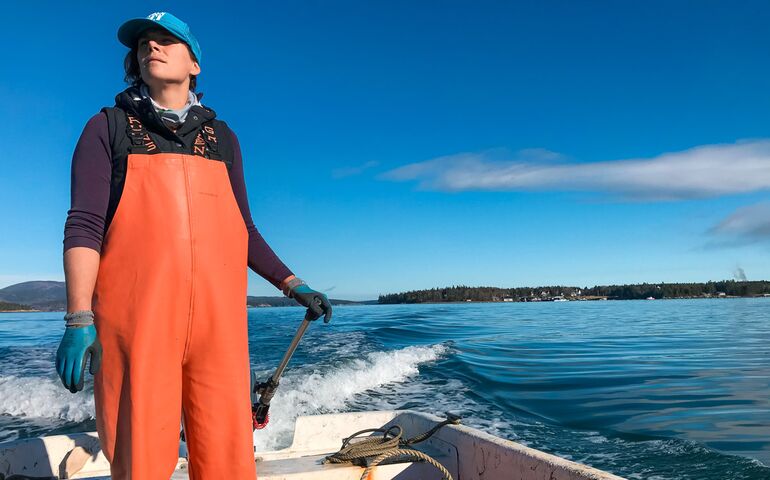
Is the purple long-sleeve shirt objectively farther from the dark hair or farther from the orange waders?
the dark hair

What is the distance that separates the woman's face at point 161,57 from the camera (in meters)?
2.15

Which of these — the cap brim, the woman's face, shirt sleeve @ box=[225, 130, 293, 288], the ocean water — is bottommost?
the ocean water

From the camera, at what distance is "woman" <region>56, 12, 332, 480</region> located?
74.4 inches

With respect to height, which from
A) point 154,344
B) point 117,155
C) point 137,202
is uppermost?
point 117,155

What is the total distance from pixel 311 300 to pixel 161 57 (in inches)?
49.0

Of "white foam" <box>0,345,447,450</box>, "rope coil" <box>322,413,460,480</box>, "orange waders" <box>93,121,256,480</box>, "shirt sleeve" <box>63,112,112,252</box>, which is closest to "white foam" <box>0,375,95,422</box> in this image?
"white foam" <box>0,345,447,450</box>

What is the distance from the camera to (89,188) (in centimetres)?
192

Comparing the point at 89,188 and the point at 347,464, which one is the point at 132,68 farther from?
the point at 347,464

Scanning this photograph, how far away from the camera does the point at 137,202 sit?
6.43ft

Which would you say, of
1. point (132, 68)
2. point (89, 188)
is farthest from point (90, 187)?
point (132, 68)

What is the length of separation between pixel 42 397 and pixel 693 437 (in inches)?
361

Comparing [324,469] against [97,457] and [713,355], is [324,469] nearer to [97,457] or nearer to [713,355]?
[97,457]

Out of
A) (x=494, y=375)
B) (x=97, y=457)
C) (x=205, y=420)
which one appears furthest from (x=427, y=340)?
(x=205, y=420)

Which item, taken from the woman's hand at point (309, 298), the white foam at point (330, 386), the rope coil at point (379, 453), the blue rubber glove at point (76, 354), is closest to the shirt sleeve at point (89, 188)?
the blue rubber glove at point (76, 354)
